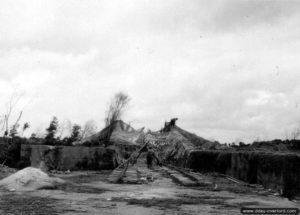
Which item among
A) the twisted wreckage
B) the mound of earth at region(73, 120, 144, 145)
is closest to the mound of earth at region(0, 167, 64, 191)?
the twisted wreckage

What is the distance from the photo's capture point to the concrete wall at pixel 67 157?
15625 millimetres

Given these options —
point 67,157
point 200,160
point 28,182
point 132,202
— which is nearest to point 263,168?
point 132,202

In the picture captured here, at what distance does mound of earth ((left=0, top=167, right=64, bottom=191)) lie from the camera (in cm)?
920

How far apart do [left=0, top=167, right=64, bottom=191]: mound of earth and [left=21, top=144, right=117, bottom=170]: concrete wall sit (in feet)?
19.7

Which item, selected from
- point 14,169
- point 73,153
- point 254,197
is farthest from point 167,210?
point 73,153

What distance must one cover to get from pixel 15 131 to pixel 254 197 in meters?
14.3

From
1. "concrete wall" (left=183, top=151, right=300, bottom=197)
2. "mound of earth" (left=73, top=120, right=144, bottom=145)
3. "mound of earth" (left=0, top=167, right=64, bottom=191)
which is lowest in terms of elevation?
"mound of earth" (left=0, top=167, right=64, bottom=191)

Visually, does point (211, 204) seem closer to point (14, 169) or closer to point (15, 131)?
point (14, 169)

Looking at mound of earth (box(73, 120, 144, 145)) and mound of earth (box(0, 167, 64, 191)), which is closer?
mound of earth (box(0, 167, 64, 191))

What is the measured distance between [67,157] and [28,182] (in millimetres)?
7438

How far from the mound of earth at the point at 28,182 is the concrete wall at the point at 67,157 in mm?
6013

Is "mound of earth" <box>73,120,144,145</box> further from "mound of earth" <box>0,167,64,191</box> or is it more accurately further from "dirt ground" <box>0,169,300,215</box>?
"dirt ground" <box>0,169,300,215</box>

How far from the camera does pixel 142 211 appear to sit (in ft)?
21.2

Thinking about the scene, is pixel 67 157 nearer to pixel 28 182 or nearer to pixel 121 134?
pixel 28 182
